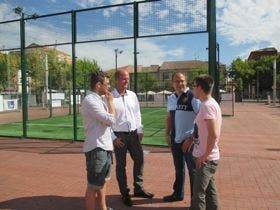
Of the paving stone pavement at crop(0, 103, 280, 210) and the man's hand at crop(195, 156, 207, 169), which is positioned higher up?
the man's hand at crop(195, 156, 207, 169)

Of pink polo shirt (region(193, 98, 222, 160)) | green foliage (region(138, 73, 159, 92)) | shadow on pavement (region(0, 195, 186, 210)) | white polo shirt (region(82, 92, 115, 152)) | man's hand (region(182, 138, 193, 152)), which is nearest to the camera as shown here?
pink polo shirt (region(193, 98, 222, 160))

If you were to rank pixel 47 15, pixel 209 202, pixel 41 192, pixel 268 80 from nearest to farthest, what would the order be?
pixel 209 202 → pixel 41 192 → pixel 47 15 → pixel 268 80

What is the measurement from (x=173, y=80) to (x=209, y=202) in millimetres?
1792

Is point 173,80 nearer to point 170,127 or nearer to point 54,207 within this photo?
point 170,127

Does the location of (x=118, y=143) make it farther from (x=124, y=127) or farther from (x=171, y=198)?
(x=171, y=198)

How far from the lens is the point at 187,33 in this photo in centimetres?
1105

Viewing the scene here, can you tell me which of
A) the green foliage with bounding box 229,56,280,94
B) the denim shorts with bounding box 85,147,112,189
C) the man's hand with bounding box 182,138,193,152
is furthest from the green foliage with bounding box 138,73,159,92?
the green foliage with bounding box 229,56,280,94

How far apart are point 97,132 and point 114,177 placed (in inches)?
125

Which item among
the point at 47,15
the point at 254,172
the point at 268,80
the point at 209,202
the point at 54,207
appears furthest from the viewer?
the point at 268,80

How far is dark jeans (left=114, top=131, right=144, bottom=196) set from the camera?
6379mm

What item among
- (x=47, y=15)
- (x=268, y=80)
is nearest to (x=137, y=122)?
(x=47, y=15)

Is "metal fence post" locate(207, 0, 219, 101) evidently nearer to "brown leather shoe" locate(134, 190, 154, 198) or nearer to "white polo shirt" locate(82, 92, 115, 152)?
"brown leather shoe" locate(134, 190, 154, 198)

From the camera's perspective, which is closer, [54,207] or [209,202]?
[209,202]

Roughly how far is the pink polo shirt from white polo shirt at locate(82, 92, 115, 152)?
3.29 feet
